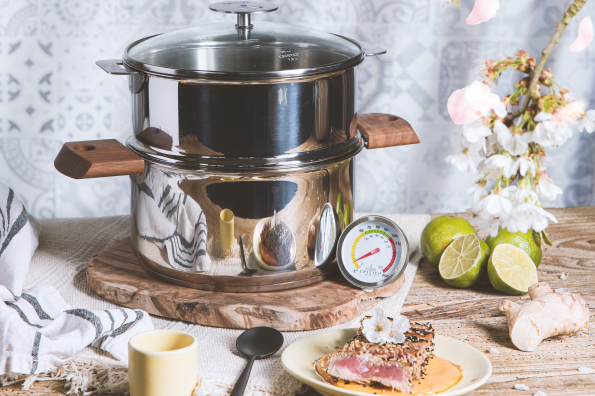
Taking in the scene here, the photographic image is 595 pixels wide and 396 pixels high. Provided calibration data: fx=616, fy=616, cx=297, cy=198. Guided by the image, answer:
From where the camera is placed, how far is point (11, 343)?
33.9 inches

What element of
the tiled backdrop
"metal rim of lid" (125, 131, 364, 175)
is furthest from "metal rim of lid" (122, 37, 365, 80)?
the tiled backdrop

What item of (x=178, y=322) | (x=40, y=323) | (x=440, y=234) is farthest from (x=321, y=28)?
(x=40, y=323)

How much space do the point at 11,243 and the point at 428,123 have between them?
1.11 meters

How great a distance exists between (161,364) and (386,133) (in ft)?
2.02

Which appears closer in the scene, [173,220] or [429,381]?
[429,381]

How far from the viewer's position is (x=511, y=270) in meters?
1.12

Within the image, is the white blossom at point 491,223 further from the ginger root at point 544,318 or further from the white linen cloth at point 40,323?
the white linen cloth at point 40,323

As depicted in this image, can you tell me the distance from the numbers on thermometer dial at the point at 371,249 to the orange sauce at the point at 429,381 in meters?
0.25

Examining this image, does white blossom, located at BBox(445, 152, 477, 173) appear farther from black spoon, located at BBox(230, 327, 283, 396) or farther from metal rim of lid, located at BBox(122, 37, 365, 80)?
black spoon, located at BBox(230, 327, 283, 396)

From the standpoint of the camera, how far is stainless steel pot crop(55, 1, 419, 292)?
0.96 m

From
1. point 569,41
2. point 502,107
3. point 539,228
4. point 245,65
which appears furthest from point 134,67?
point 569,41

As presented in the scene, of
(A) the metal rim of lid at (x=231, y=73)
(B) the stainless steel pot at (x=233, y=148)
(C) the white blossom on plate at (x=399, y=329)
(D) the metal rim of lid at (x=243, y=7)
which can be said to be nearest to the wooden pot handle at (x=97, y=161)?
(B) the stainless steel pot at (x=233, y=148)

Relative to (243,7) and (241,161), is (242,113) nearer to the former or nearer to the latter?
(241,161)

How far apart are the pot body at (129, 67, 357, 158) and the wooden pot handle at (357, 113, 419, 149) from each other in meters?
0.14
